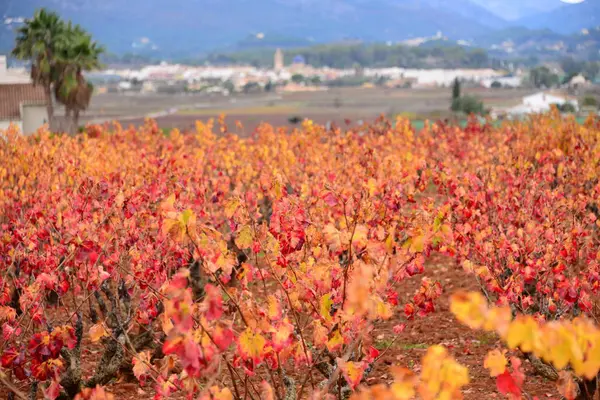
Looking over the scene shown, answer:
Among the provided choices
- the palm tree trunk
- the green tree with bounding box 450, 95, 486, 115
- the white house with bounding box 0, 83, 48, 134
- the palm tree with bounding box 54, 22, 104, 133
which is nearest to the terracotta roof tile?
the white house with bounding box 0, 83, 48, 134

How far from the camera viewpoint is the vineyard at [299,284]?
4.55 m

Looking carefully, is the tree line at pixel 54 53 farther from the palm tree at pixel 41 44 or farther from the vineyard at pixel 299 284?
the vineyard at pixel 299 284

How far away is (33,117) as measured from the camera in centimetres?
4616

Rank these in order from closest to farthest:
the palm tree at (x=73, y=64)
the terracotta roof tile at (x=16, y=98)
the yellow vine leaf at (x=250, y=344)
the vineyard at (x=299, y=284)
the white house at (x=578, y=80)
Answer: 1. the vineyard at (x=299, y=284)
2. the yellow vine leaf at (x=250, y=344)
3. the palm tree at (x=73, y=64)
4. the terracotta roof tile at (x=16, y=98)
5. the white house at (x=578, y=80)

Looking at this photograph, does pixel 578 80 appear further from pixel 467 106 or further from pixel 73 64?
pixel 73 64

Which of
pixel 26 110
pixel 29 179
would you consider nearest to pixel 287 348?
pixel 29 179

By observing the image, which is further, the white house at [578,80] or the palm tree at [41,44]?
the white house at [578,80]

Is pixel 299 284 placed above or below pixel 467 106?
above

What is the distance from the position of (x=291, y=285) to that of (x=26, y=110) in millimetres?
41667

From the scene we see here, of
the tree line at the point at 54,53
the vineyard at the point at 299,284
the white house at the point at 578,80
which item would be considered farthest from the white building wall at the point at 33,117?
the white house at the point at 578,80

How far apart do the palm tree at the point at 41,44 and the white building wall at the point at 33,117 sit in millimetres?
5434

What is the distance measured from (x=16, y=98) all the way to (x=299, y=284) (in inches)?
1691

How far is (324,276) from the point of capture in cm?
611

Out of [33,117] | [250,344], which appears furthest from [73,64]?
[250,344]
